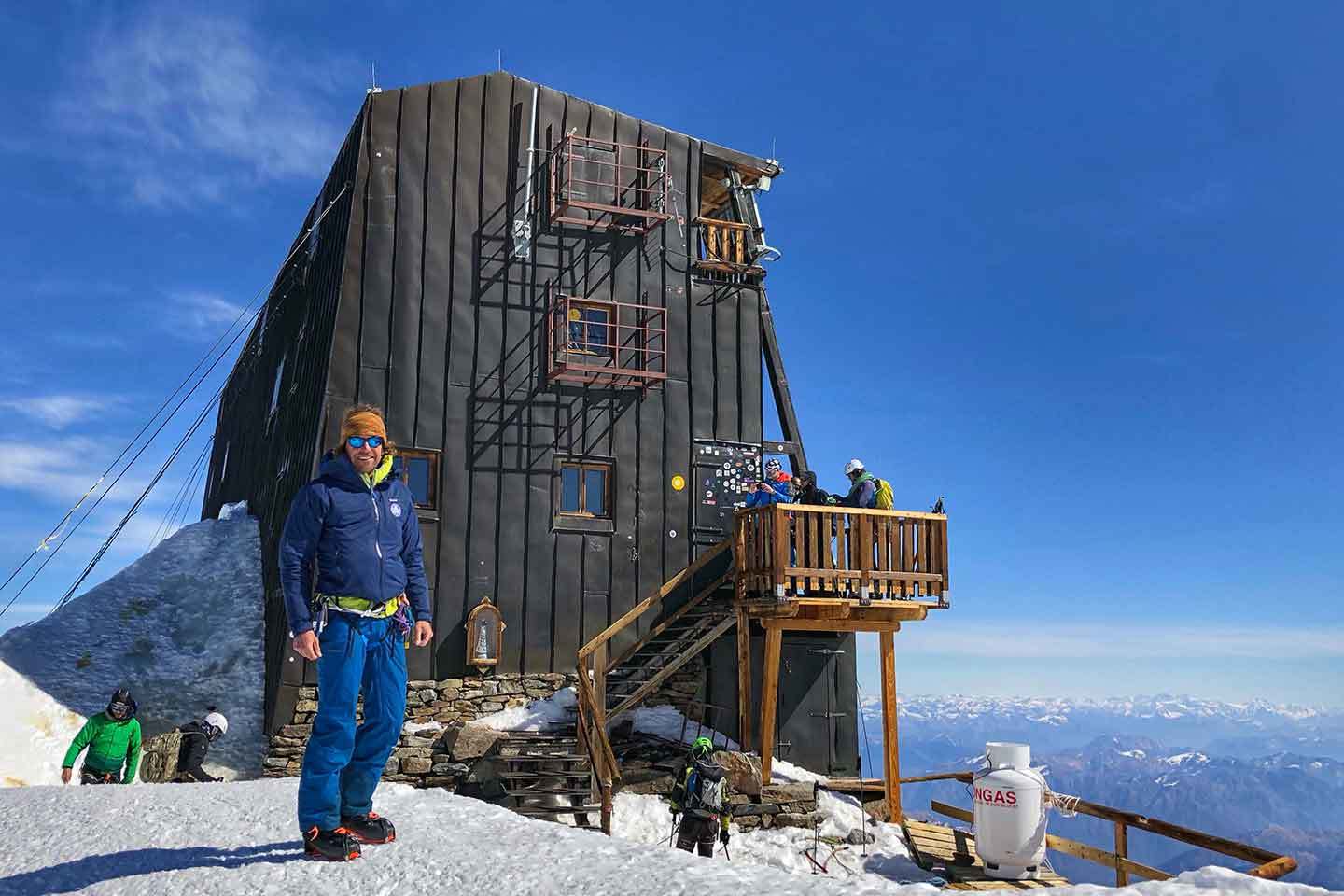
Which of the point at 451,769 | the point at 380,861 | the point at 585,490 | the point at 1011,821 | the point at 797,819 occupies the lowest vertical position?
the point at 797,819

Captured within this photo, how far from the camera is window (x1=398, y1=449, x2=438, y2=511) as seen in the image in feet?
57.6

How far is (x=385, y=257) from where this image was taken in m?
18.0

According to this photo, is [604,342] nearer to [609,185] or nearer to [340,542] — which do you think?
[609,185]

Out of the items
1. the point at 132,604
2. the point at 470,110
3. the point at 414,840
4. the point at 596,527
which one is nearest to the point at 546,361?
the point at 596,527

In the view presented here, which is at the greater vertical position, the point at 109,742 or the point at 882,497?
the point at 882,497

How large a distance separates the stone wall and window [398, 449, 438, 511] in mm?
2946

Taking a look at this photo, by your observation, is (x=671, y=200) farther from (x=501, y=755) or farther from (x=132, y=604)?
(x=132, y=604)

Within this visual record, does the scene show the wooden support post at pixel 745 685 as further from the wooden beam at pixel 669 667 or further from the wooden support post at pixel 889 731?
the wooden support post at pixel 889 731

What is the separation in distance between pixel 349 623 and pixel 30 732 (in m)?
12.9

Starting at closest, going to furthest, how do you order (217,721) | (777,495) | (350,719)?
(350,719), (217,721), (777,495)

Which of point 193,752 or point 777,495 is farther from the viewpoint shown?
point 777,495

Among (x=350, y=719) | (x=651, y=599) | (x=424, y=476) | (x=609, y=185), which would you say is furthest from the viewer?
(x=609, y=185)

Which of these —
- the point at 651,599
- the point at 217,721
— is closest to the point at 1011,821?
the point at 651,599

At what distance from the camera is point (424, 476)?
58.1ft
